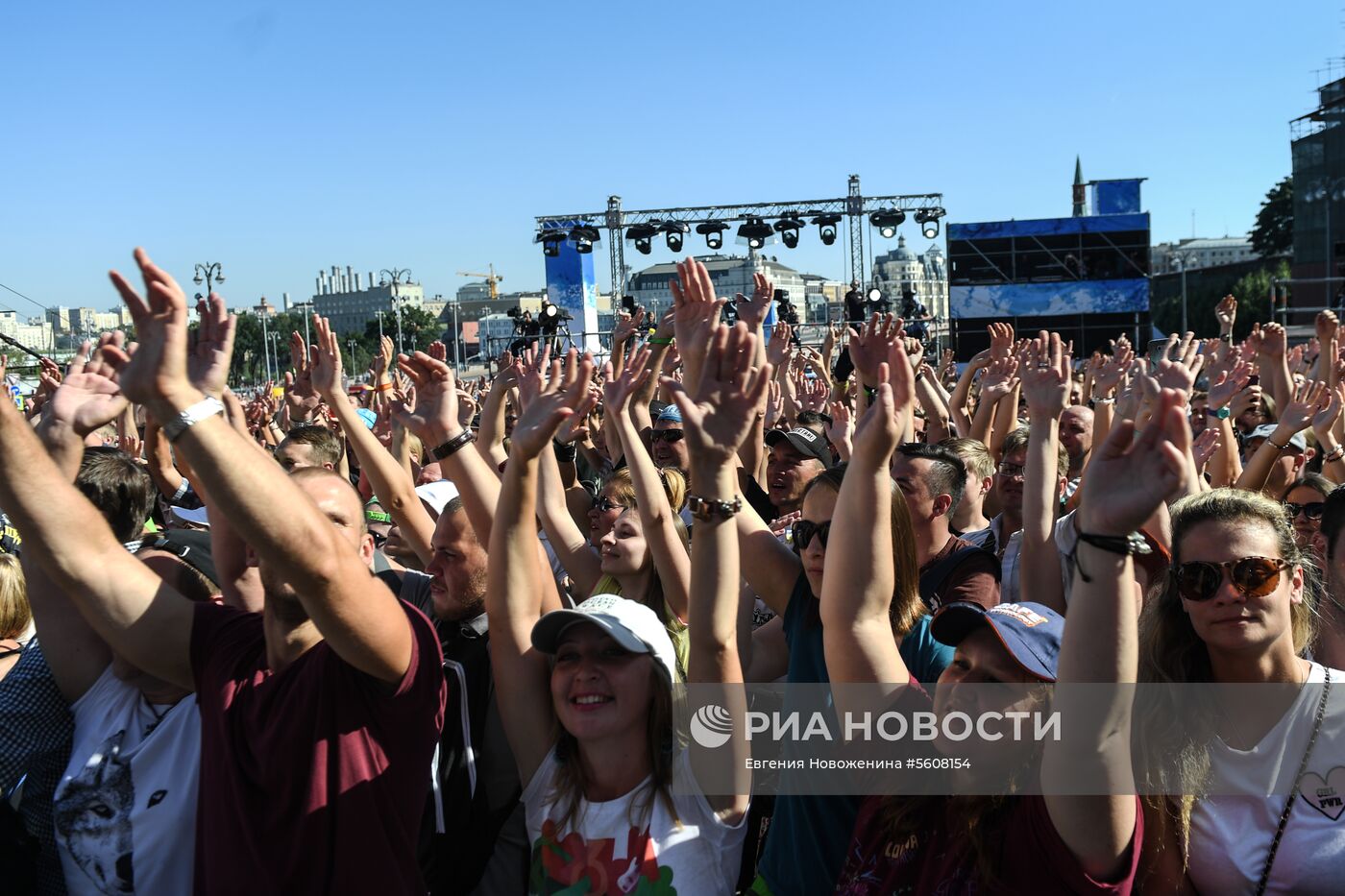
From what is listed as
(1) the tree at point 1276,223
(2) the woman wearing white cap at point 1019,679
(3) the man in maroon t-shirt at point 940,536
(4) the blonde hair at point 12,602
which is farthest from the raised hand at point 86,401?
(1) the tree at point 1276,223

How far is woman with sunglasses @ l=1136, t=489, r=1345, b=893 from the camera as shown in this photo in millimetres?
2215

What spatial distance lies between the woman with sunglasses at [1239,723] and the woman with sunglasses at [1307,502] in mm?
1762

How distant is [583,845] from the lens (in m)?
2.56

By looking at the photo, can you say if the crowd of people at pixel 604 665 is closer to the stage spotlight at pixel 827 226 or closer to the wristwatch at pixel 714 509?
the wristwatch at pixel 714 509

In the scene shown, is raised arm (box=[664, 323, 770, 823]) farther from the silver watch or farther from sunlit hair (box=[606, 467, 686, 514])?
sunlit hair (box=[606, 467, 686, 514])

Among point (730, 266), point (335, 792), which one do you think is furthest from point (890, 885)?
point (730, 266)

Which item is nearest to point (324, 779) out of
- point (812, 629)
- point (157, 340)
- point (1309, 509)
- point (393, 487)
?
point (157, 340)

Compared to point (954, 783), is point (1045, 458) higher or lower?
higher

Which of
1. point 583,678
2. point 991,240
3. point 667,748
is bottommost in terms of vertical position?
point 667,748

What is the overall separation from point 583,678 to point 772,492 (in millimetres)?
2918

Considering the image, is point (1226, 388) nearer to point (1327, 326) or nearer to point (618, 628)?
point (1327, 326)

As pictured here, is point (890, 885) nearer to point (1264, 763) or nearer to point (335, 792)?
point (1264, 763)

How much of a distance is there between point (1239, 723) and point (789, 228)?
27.4 m

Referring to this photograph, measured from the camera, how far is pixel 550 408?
117 inches
